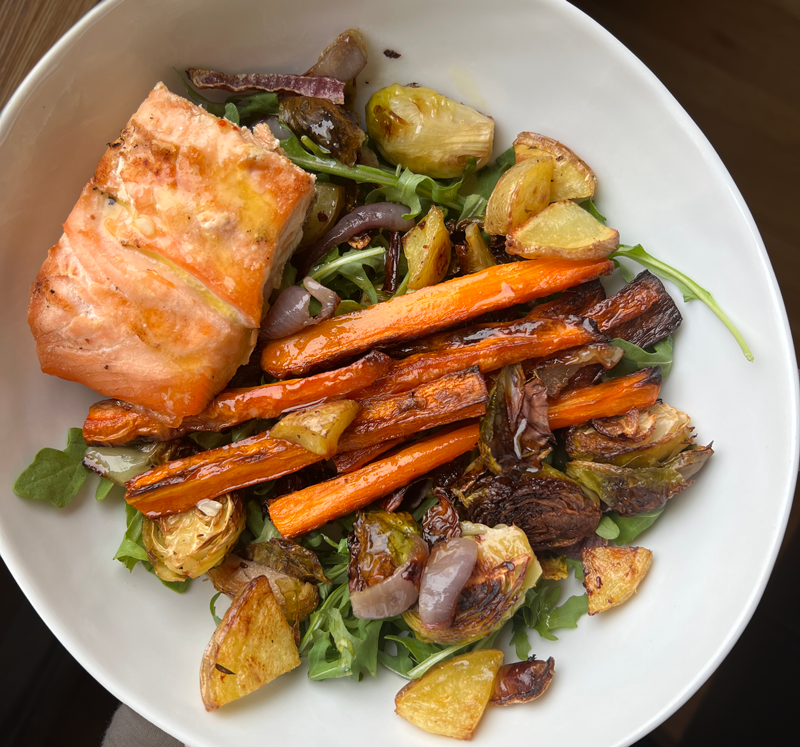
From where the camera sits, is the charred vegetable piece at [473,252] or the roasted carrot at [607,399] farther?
the charred vegetable piece at [473,252]

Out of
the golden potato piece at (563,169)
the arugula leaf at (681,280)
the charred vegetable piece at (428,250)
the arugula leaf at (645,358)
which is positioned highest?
the golden potato piece at (563,169)

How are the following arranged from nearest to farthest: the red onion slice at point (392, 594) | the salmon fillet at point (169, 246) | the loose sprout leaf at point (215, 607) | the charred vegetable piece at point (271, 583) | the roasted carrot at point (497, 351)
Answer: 1. the salmon fillet at point (169, 246)
2. the red onion slice at point (392, 594)
3. the roasted carrot at point (497, 351)
4. the charred vegetable piece at point (271, 583)
5. the loose sprout leaf at point (215, 607)

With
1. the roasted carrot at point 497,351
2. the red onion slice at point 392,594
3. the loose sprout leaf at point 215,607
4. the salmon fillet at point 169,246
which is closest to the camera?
the salmon fillet at point 169,246

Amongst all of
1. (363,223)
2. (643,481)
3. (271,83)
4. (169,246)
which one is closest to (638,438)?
(643,481)

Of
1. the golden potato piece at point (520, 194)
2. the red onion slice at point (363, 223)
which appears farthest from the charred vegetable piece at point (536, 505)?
the red onion slice at point (363, 223)

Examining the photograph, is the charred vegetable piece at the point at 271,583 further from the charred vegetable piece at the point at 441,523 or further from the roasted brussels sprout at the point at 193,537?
the charred vegetable piece at the point at 441,523
